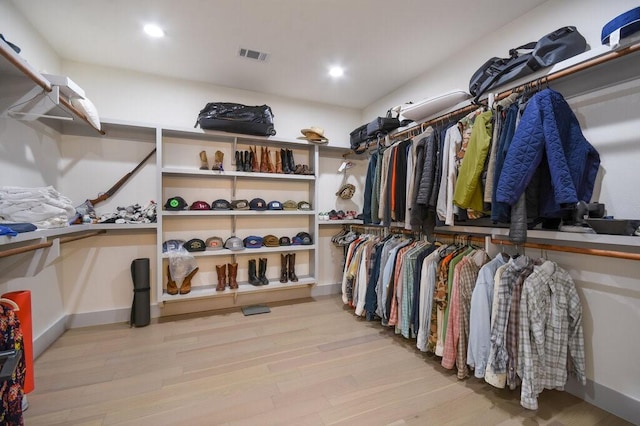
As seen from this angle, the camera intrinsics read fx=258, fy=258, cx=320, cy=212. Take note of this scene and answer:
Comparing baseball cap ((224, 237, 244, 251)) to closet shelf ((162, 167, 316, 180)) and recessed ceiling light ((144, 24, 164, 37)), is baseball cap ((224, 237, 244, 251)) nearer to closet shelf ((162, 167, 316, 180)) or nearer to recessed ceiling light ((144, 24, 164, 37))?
closet shelf ((162, 167, 316, 180))

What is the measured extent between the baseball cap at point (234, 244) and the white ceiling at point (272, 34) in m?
1.86

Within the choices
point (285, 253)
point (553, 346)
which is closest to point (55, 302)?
point (285, 253)

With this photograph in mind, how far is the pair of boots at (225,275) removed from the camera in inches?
117

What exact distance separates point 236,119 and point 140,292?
2.07 meters

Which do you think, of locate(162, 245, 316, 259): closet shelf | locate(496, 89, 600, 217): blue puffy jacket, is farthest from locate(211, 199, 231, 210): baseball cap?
locate(496, 89, 600, 217): blue puffy jacket

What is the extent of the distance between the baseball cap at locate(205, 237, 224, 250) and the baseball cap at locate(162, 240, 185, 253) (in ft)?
0.89

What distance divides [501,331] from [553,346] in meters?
0.27

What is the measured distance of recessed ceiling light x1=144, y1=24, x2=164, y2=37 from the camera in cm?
212

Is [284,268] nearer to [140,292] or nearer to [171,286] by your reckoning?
[171,286]

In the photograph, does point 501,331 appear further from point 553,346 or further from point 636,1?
point 636,1

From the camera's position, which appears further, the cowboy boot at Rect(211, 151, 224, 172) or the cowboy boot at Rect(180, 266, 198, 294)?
the cowboy boot at Rect(211, 151, 224, 172)

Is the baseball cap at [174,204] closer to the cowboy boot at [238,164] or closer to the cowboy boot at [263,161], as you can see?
the cowboy boot at [238,164]

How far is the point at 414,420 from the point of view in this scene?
4.87ft

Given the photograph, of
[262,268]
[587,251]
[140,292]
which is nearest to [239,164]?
[262,268]
